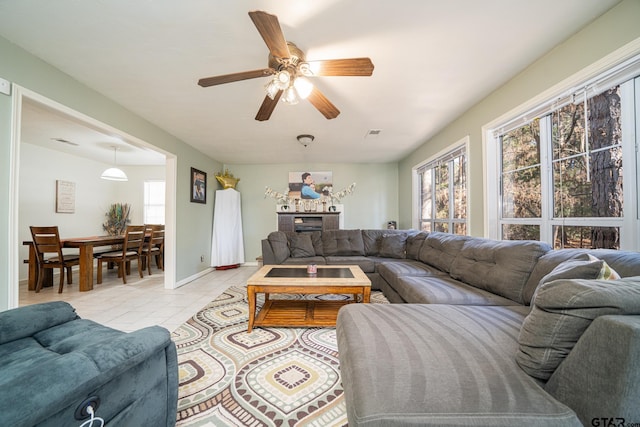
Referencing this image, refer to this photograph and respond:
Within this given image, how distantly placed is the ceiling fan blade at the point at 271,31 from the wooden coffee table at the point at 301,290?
70.2 inches

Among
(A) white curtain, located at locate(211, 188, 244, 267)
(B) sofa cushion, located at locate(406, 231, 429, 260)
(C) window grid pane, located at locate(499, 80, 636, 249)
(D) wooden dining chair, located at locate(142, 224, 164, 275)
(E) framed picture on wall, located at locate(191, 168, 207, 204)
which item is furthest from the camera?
(A) white curtain, located at locate(211, 188, 244, 267)

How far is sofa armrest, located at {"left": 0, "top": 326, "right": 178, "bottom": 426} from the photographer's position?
1.88ft

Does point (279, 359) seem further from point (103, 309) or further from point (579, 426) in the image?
point (103, 309)

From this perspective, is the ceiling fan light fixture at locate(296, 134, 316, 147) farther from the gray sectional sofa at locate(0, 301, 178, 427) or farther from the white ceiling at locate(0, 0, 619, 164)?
the gray sectional sofa at locate(0, 301, 178, 427)

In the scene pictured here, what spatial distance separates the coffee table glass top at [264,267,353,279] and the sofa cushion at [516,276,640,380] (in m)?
1.57

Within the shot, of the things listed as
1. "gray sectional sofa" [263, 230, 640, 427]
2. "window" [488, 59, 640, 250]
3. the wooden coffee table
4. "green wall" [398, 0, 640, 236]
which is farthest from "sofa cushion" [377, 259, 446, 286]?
"gray sectional sofa" [263, 230, 640, 427]

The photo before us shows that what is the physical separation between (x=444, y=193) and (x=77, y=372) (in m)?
4.19

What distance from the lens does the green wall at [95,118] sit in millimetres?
1747

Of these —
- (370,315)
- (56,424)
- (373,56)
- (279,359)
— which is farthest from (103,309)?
(373,56)

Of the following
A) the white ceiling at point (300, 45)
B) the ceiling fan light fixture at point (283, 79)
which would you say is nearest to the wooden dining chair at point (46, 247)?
Answer: the white ceiling at point (300, 45)

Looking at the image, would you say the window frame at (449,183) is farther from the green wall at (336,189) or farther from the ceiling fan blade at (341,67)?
the ceiling fan blade at (341,67)

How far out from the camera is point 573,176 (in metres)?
1.87

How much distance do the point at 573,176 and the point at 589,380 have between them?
186 cm

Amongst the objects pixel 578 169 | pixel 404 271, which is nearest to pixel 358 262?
pixel 404 271
